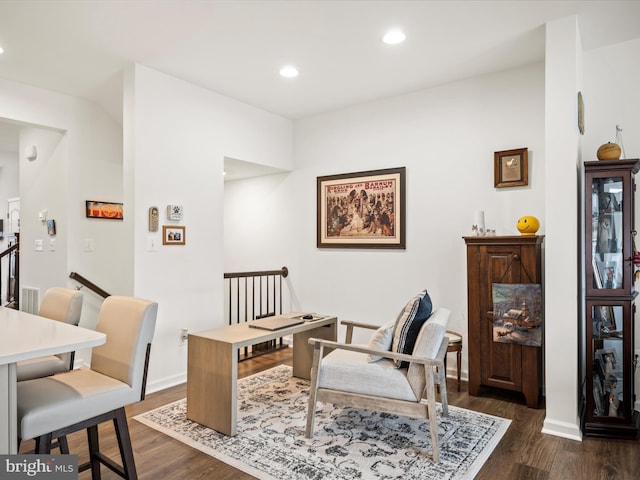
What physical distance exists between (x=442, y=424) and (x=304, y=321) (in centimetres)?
133

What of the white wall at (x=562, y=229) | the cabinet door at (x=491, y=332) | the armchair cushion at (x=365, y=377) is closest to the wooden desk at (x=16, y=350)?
the armchair cushion at (x=365, y=377)

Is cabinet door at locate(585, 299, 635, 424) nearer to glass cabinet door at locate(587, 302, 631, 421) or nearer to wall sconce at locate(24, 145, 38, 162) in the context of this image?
glass cabinet door at locate(587, 302, 631, 421)

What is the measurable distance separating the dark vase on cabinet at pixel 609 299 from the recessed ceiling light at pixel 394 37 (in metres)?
1.59

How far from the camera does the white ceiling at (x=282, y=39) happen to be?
2.72 m

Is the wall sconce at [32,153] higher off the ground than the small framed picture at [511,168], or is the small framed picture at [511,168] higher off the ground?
the wall sconce at [32,153]

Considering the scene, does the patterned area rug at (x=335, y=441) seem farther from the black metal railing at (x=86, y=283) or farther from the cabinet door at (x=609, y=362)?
the black metal railing at (x=86, y=283)

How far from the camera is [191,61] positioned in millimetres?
3535

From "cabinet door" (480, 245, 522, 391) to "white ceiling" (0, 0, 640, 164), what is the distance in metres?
1.64

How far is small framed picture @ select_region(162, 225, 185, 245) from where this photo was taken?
376cm

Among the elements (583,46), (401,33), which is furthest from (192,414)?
(583,46)

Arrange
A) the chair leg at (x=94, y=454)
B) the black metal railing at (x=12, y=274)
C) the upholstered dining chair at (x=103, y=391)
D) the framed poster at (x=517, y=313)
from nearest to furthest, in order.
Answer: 1. the upholstered dining chair at (x=103, y=391)
2. the chair leg at (x=94, y=454)
3. the framed poster at (x=517, y=313)
4. the black metal railing at (x=12, y=274)

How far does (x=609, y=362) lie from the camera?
2.80m

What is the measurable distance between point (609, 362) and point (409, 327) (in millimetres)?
1440

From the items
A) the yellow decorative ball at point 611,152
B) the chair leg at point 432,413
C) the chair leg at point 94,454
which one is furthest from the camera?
the yellow decorative ball at point 611,152
